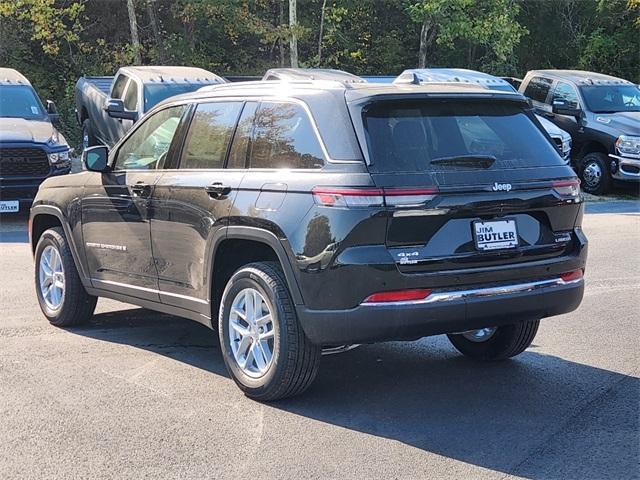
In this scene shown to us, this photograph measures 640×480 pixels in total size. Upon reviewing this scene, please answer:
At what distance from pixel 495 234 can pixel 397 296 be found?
0.70 meters

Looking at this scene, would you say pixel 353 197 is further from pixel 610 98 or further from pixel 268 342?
pixel 610 98

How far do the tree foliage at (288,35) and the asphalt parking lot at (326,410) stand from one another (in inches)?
662

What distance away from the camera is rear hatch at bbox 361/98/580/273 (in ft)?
15.9

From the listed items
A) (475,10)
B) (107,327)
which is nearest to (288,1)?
(475,10)

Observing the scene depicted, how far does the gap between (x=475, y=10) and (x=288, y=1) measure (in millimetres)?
4932

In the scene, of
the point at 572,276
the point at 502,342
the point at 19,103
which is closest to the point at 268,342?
the point at 502,342

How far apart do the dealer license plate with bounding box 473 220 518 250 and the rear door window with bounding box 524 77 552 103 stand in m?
13.9

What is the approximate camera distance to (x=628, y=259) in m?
10.2

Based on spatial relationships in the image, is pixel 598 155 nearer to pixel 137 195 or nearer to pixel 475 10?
pixel 475 10

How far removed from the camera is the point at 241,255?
569 cm

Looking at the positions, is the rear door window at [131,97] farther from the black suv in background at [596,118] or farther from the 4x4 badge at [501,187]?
the 4x4 badge at [501,187]

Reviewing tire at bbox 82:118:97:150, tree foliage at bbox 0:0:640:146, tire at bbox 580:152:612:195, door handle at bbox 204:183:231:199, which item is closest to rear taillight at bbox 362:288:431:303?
door handle at bbox 204:183:231:199


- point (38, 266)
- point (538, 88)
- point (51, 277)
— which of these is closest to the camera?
point (51, 277)

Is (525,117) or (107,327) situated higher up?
(525,117)
